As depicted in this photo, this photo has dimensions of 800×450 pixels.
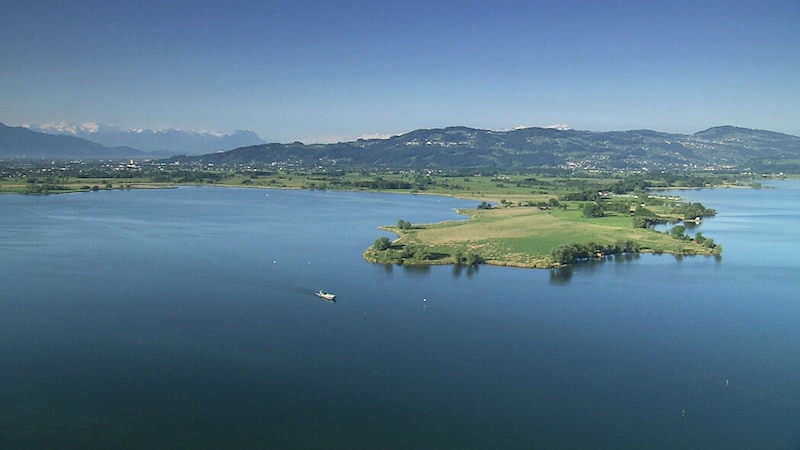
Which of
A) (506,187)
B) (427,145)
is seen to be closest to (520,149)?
(427,145)

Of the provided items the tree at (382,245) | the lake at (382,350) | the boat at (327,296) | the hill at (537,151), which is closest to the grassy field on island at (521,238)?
the tree at (382,245)

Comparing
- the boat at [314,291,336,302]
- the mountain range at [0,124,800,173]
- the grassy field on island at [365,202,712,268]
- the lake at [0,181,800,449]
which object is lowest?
the lake at [0,181,800,449]

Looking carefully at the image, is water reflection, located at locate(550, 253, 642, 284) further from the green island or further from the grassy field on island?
the grassy field on island

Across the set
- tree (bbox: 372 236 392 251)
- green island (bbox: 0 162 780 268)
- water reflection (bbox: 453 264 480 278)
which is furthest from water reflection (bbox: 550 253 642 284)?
tree (bbox: 372 236 392 251)

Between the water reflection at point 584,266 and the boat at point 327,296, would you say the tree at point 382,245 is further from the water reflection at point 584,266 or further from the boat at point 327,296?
the water reflection at point 584,266

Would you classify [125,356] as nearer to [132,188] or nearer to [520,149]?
[132,188]
